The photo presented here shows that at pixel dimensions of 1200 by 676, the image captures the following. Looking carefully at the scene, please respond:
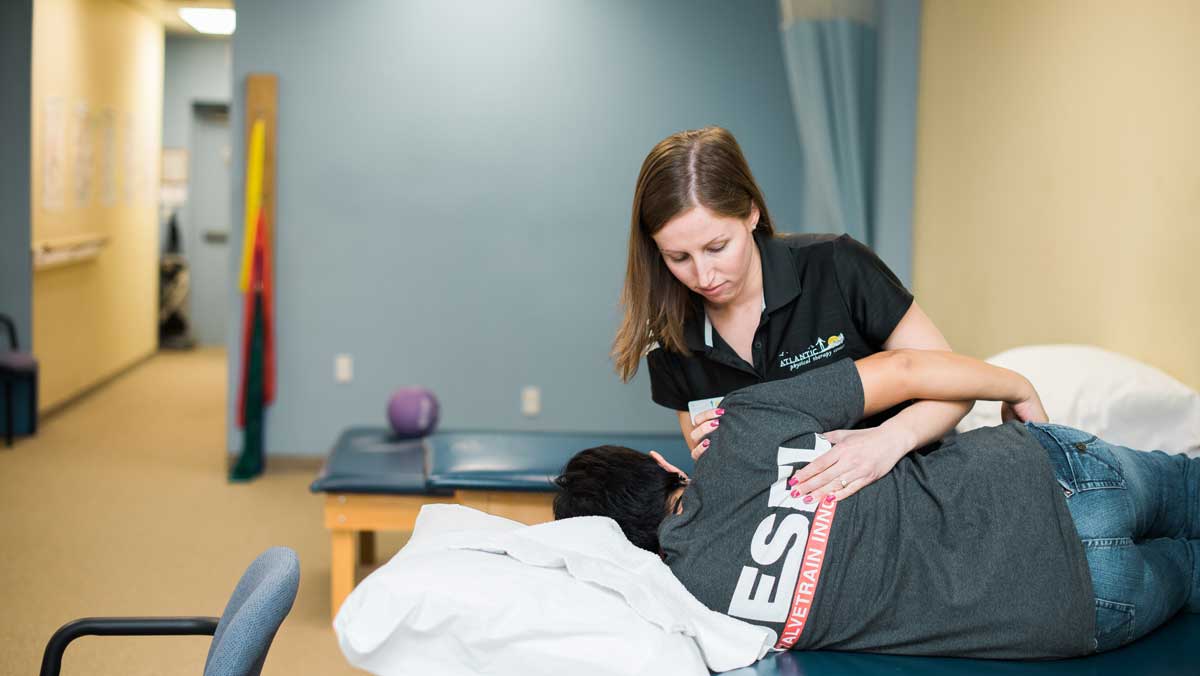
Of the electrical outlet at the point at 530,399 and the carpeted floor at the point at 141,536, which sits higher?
the electrical outlet at the point at 530,399

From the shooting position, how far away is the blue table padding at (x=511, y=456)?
10.1 ft

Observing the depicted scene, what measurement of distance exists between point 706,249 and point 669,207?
3.6 inches

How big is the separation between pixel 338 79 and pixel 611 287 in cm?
147

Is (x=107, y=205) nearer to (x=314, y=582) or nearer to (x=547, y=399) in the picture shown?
(x=547, y=399)

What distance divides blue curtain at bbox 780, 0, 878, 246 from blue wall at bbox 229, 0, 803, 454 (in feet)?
4.51

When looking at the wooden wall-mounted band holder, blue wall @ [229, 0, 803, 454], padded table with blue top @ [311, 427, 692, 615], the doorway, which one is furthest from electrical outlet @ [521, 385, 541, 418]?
the doorway

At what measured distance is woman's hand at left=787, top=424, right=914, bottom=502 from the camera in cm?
174

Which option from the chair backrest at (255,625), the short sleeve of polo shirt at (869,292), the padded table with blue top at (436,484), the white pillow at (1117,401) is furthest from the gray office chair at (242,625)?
the white pillow at (1117,401)

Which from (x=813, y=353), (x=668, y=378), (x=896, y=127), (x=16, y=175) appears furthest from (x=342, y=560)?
(x=16, y=175)

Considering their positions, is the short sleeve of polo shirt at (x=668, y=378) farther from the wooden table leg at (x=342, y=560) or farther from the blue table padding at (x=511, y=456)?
the wooden table leg at (x=342, y=560)

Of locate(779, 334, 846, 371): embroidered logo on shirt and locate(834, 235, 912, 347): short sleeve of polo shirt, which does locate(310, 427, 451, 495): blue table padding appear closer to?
locate(779, 334, 846, 371): embroidered logo on shirt

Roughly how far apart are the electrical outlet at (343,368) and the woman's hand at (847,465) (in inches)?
144

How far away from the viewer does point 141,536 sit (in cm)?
410

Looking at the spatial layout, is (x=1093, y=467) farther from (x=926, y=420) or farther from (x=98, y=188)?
(x=98, y=188)
